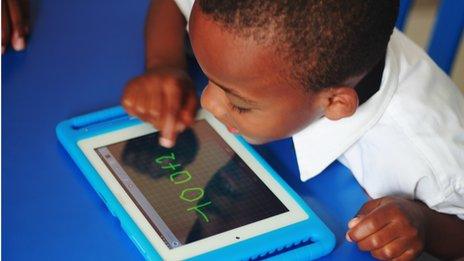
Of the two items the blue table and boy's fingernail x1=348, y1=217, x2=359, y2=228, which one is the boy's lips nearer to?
the blue table

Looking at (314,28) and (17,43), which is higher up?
(314,28)

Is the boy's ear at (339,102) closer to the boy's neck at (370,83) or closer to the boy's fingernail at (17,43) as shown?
the boy's neck at (370,83)

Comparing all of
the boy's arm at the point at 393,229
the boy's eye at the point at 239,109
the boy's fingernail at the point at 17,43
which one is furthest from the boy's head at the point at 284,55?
the boy's fingernail at the point at 17,43

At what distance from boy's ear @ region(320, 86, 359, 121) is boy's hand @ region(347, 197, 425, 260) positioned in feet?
0.35

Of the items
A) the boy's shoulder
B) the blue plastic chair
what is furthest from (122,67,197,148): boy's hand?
the blue plastic chair

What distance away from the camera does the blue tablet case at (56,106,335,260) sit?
726mm

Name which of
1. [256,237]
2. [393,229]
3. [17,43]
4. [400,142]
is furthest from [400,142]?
[17,43]

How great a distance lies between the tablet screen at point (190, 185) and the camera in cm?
75

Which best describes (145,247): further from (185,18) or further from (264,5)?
(185,18)

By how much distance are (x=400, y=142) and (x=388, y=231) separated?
0.42 ft

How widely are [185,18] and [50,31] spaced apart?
186 mm

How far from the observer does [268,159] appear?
0.88 m

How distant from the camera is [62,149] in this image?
2.76 feet

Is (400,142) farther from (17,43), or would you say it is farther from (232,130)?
(17,43)
